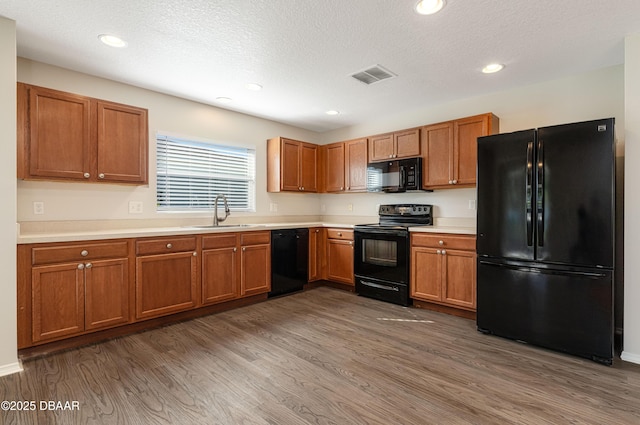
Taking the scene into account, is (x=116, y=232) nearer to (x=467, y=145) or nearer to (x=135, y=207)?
(x=135, y=207)

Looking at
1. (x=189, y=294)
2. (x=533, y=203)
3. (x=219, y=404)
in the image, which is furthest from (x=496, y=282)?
(x=189, y=294)

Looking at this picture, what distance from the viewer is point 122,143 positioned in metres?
3.08

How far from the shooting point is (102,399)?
1.93 m

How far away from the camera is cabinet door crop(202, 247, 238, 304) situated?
11.2 ft

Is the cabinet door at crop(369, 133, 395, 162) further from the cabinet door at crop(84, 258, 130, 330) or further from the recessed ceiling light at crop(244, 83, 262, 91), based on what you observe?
the cabinet door at crop(84, 258, 130, 330)

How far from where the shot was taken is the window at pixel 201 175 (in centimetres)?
373

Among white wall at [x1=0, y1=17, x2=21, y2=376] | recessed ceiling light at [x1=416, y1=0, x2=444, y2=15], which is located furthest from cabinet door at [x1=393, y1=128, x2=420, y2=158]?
white wall at [x1=0, y1=17, x2=21, y2=376]

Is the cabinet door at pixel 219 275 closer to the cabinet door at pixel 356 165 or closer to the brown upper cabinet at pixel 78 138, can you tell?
the brown upper cabinet at pixel 78 138

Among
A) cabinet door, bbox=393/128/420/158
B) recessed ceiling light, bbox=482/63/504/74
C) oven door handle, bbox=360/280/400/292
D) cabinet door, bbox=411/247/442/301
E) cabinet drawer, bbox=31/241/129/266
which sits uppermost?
recessed ceiling light, bbox=482/63/504/74

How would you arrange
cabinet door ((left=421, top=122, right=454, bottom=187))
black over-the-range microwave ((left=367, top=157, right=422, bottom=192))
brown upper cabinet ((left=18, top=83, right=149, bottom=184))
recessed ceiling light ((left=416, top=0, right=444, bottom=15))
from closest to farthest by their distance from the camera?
recessed ceiling light ((left=416, top=0, right=444, bottom=15)), brown upper cabinet ((left=18, top=83, right=149, bottom=184)), cabinet door ((left=421, top=122, right=454, bottom=187)), black over-the-range microwave ((left=367, top=157, right=422, bottom=192))

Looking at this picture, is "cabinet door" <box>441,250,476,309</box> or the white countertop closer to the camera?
the white countertop

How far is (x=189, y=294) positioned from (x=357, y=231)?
2.21 metres

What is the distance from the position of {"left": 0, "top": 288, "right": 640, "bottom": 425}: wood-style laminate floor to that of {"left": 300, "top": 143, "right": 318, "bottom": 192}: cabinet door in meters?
2.41

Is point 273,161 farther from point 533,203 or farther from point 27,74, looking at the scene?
point 533,203
